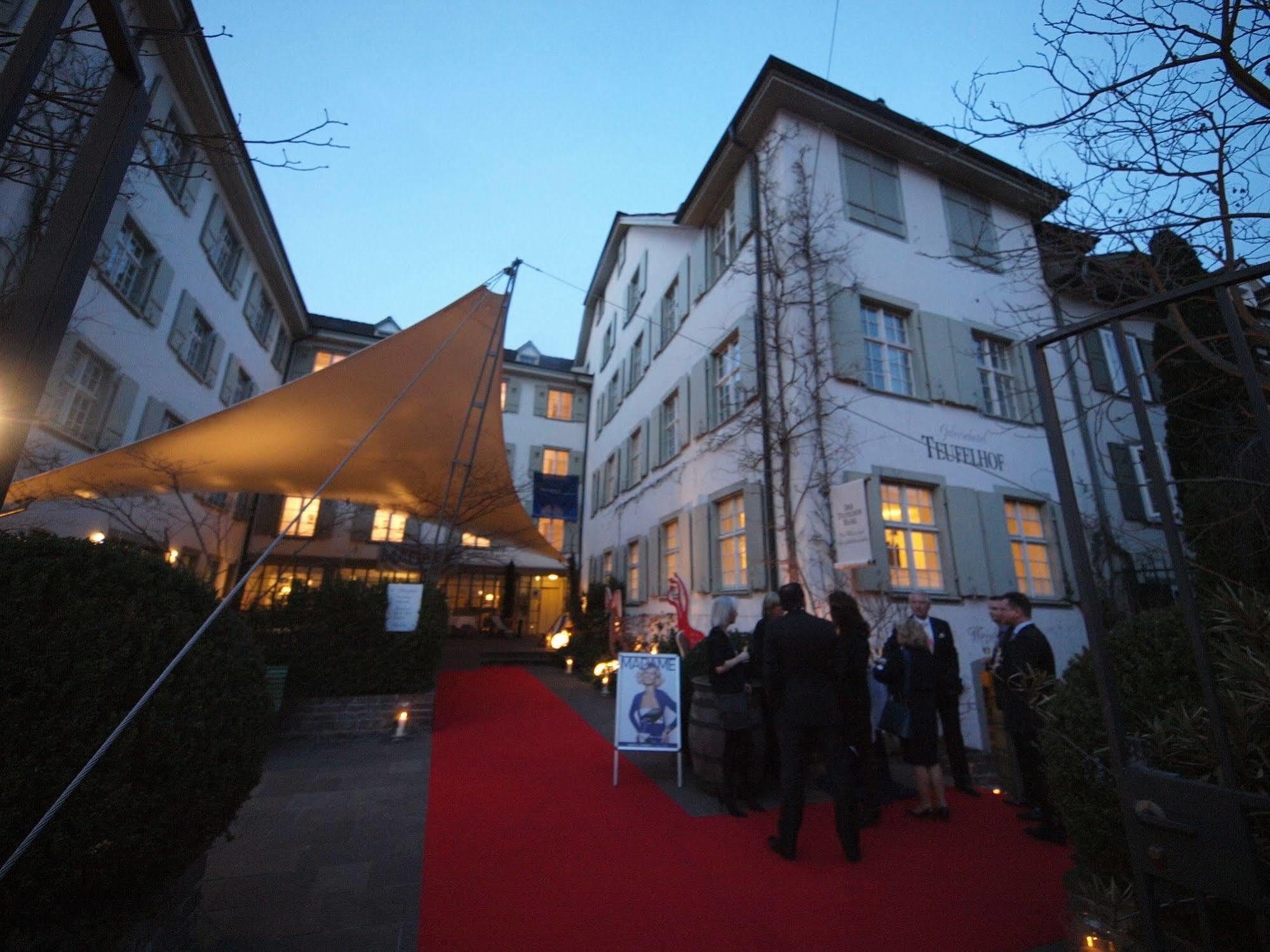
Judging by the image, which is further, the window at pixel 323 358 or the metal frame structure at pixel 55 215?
the window at pixel 323 358

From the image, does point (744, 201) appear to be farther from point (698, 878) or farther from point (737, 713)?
point (698, 878)

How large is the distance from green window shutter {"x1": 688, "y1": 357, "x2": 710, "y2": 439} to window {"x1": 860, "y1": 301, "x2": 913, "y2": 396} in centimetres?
260

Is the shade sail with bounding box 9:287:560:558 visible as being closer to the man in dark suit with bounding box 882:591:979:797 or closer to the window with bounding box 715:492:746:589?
the window with bounding box 715:492:746:589

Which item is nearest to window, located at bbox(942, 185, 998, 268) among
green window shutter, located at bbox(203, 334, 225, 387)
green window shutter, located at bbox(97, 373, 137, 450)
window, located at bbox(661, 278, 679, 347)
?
window, located at bbox(661, 278, 679, 347)

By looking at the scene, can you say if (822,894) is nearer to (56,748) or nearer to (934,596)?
(56,748)

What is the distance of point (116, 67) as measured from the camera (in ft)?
5.38

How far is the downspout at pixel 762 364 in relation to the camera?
746cm

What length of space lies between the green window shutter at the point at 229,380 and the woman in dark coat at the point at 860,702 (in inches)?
597

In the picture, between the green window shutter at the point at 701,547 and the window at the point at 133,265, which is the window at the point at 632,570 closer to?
the green window shutter at the point at 701,547

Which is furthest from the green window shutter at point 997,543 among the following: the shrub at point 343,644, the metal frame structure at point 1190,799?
the shrub at point 343,644

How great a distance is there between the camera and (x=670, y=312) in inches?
487

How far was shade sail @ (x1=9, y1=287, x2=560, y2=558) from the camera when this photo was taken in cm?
643

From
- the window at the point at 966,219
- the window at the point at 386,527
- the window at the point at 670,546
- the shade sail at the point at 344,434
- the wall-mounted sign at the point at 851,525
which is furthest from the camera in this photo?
the window at the point at 386,527

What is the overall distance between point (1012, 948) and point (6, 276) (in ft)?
29.8
